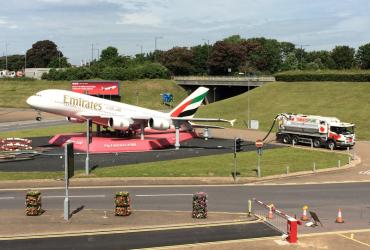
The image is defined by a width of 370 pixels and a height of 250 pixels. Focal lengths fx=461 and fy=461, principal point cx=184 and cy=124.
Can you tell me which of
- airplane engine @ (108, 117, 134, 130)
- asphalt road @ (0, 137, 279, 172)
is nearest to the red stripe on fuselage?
asphalt road @ (0, 137, 279, 172)

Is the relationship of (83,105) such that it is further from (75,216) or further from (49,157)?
(75,216)

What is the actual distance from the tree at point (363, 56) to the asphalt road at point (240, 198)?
142 metres

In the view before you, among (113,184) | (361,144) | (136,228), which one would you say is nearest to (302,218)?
(136,228)

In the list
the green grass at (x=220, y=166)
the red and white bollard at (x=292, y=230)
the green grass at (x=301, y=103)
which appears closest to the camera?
the red and white bollard at (x=292, y=230)

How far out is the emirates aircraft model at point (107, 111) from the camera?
172 ft

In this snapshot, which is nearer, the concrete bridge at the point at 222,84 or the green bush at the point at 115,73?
the concrete bridge at the point at 222,84

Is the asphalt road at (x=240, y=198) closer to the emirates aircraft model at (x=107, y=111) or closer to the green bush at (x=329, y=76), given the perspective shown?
the emirates aircraft model at (x=107, y=111)

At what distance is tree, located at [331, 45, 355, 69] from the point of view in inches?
7136

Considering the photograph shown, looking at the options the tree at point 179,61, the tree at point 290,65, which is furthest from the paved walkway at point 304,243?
the tree at point 179,61

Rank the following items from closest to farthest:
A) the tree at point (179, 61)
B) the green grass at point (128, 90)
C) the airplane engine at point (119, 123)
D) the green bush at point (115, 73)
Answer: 1. the airplane engine at point (119, 123)
2. the green grass at point (128, 90)
3. the green bush at point (115, 73)
4. the tree at point (179, 61)

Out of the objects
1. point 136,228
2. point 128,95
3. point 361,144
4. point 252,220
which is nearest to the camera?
point 136,228

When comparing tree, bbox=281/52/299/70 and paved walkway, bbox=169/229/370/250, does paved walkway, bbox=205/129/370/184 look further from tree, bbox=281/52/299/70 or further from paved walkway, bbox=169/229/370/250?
tree, bbox=281/52/299/70

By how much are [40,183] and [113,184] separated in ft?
17.2

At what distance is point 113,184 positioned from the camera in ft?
111
